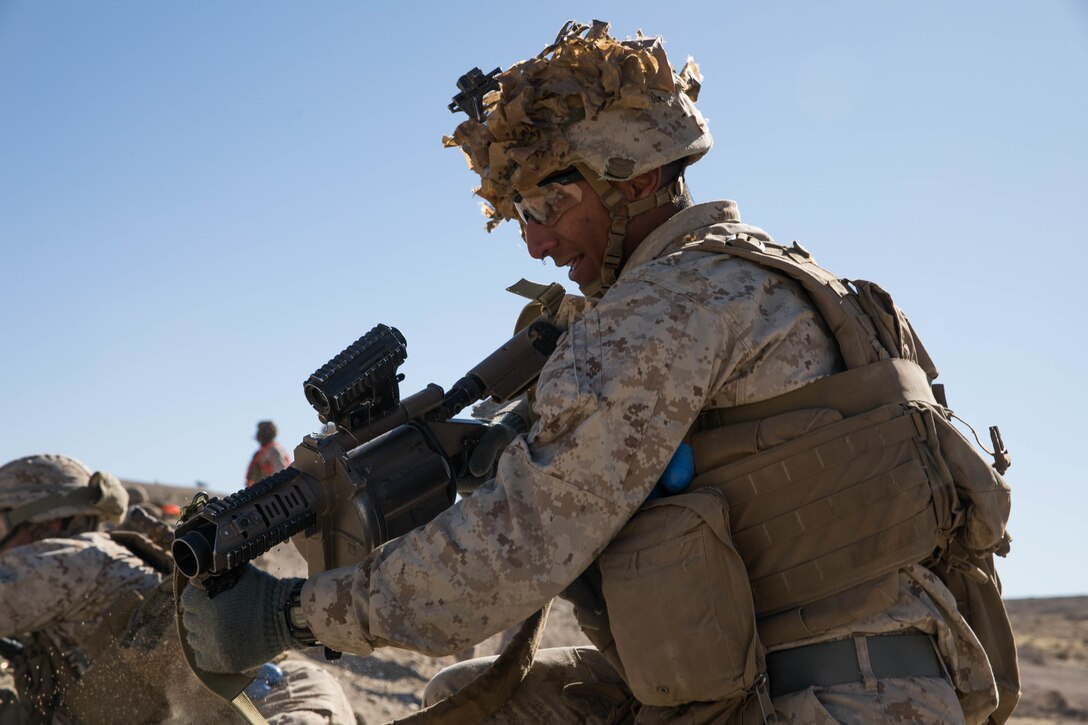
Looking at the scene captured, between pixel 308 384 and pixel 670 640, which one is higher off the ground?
pixel 308 384

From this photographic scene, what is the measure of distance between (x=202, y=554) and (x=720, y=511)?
1408mm

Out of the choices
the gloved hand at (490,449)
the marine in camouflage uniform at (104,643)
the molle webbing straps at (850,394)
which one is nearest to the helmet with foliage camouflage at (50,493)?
the marine in camouflage uniform at (104,643)

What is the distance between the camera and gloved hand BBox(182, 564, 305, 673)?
335cm

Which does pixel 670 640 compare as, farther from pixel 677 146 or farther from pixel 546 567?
pixel 677 146

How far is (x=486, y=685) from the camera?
4.00 meters

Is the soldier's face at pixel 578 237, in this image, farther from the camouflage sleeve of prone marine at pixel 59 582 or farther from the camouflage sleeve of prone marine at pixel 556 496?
the camouflage sleeve of prone marine at pixel 59 582

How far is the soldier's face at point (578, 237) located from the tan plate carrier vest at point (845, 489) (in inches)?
32.6

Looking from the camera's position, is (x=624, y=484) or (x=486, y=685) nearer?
(x=624, y=484)

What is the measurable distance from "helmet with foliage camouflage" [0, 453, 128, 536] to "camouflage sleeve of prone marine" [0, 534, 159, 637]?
1.70 feet

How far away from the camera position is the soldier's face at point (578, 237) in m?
3.84

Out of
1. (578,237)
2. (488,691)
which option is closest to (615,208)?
(578,237)

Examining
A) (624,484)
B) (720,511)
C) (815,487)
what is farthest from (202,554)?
(815,487)

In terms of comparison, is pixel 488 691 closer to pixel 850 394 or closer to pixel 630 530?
pixel 630 530

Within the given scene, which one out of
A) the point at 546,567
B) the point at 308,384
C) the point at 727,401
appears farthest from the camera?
the point at 308,384
